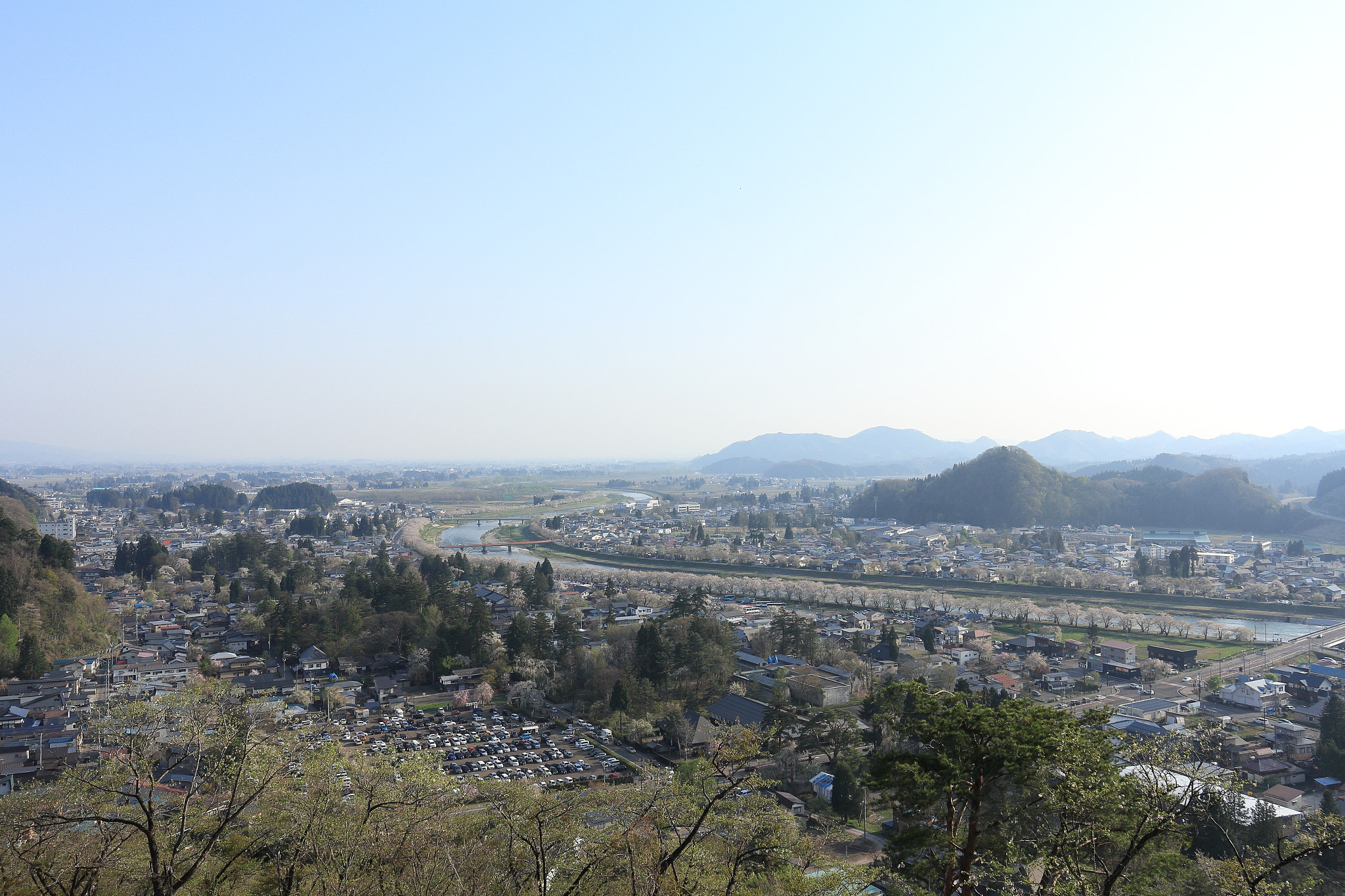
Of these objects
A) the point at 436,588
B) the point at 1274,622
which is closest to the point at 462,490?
the point at 436,588

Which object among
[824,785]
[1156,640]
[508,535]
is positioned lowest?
[508,535]

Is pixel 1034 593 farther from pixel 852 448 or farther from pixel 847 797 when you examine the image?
pixel 852 448

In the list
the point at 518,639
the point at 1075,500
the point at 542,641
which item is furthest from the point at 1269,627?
the point at 1075,500

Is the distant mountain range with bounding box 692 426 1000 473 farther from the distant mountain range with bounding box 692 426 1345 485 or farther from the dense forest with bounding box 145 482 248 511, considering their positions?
the dense forest with bounding box 145 482 248 511

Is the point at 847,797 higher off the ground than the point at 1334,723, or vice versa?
the point at 1334,723

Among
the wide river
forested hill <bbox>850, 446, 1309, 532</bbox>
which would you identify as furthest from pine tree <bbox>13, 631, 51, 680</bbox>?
forested hill <bbox>850, 446, 1309, 532</bbox>

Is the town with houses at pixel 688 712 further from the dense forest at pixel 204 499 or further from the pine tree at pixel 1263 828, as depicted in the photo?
the dense forest at pixel 204 499

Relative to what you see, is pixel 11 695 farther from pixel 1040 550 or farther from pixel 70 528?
pixel 1040 550
